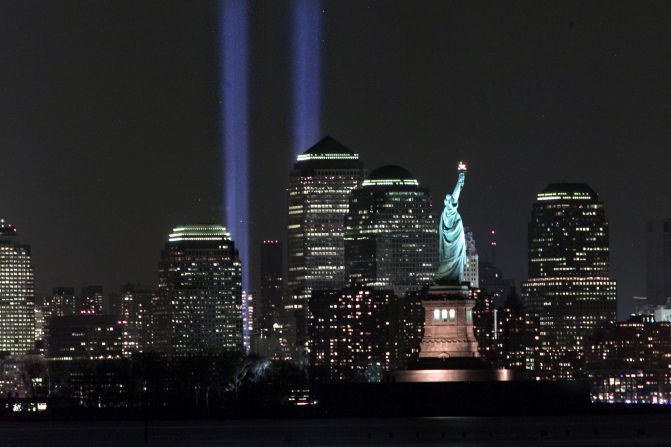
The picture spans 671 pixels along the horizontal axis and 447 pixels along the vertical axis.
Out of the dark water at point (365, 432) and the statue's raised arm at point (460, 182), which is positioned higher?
the statue's raised arm at point (460, 182)

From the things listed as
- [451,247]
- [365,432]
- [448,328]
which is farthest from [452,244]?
[365,432]

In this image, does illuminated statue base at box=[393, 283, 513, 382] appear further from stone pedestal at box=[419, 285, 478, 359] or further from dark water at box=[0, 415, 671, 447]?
dark water at box=[0, 415, 671, 447]

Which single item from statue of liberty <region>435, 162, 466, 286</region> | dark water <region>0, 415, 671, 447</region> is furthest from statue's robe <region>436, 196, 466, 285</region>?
dark water <region>0, 415, 671, 447</region>

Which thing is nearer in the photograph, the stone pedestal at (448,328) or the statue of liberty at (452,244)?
the stone pedestal at (448,328)

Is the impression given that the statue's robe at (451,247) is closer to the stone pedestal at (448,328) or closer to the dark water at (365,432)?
the stone pedestal at (448,328)

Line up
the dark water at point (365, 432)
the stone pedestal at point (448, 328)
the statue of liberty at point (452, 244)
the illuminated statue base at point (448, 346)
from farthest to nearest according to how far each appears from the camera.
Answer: the statue of liberty at point (452, 244) → the stone pedestal at point (448, 328) → the illuminated statue base at point (448, 346) → the dark water at point (365, 432)

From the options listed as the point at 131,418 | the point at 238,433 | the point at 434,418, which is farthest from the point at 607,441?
the point at 131,418

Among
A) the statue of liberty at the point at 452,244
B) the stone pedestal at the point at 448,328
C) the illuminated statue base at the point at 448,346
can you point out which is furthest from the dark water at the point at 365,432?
the statue of liberty at the point at 452,244
